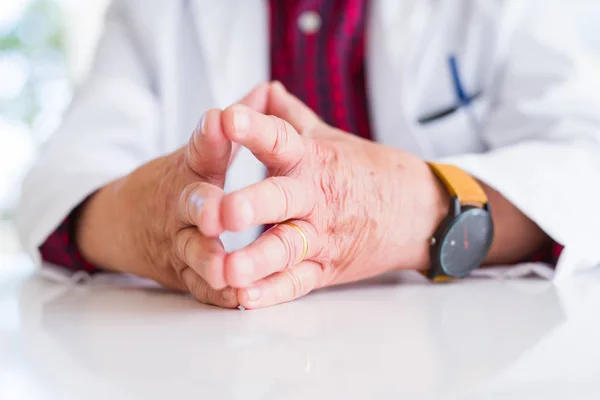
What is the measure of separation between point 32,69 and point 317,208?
119 inches

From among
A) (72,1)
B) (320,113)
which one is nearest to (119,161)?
(320,113)

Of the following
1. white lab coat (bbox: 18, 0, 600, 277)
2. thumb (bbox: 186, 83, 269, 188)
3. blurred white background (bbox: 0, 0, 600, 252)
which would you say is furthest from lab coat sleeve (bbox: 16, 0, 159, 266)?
blurred white background (bbox: 0, 0, 600, 252)

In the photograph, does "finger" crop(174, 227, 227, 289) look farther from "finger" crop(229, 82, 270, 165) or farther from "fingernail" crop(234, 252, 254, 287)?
"finger" crop(229, 82, 270, 165)

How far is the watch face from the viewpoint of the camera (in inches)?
20.5

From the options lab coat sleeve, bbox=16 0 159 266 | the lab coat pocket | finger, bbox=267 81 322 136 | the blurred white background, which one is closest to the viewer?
finger, bbox=267 81 322 136

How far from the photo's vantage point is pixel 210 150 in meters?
0.40

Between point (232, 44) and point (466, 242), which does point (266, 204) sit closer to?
point (466, 242)

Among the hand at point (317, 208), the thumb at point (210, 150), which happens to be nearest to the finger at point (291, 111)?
the hand at point (317, 208)

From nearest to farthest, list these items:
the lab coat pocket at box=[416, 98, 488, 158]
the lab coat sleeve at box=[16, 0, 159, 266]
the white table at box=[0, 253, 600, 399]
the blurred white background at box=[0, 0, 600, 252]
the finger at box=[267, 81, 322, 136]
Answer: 1. the white table at box=[0, 253, 600, 399]
2. the finger at box=[267, 81, 322, 136]
3. the lab coat sleeve at box=[16, 0, 159, 266]
4. the lab coat pocket at box=[416, 98, 488, 158]
5. the blurred white background at box=[0, 0, 600, 252]

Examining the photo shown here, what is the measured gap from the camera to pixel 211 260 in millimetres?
370

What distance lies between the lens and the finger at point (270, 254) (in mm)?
364

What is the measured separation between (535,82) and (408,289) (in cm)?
35

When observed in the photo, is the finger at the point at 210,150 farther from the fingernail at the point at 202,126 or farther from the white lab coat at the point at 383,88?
the white lab coat at the point at 383,88

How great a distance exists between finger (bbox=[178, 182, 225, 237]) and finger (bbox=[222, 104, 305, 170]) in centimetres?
4
